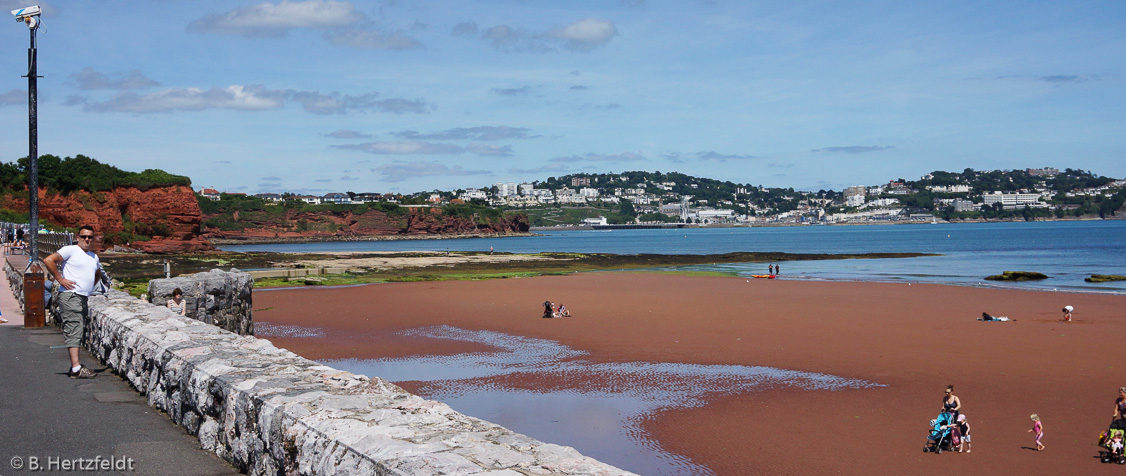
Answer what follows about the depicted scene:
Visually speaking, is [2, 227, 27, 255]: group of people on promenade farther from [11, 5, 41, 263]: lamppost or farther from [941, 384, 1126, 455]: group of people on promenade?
[941, 384, 1126, 455]: group of people on promenade

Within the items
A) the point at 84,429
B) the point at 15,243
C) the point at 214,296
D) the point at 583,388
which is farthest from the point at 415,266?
the point at 84,429

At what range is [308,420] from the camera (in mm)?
4215

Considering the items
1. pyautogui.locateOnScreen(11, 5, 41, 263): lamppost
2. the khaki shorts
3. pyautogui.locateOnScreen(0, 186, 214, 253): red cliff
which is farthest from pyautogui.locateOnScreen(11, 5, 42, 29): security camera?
pyautogui.locateOnScreen(0, 186, 214, 253): red cliff

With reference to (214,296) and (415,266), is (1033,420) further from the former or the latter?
(415,266)

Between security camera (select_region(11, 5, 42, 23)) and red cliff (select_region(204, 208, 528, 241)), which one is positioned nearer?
security camera (select_region(11, 5, 42, 23))

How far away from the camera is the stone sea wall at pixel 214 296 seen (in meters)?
13.0

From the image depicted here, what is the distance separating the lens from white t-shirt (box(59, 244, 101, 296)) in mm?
8438

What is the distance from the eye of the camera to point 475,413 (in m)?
11.5

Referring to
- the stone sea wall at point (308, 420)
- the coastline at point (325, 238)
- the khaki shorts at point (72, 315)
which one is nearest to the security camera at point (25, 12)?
the khaki shorts at point (72, 315)

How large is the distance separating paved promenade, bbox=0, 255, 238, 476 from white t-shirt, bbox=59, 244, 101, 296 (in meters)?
0.89

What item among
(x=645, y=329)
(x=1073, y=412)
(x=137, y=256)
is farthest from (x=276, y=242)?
(x=1073, y=412)

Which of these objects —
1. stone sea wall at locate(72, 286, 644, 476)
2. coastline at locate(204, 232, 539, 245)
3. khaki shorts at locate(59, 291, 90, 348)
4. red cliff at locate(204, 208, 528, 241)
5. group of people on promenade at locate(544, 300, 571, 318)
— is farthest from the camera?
red cliff at locate(204, 208, 528, 241)

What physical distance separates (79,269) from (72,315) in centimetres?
50

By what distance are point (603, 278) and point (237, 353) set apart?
1459 inches
